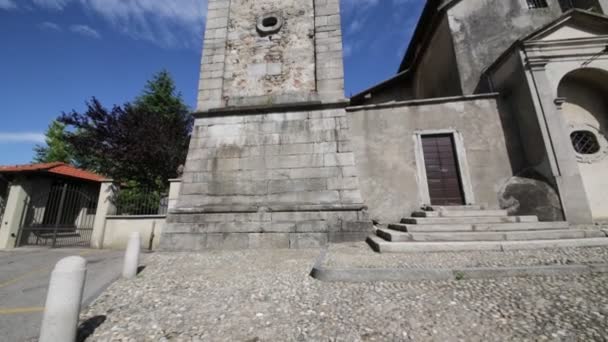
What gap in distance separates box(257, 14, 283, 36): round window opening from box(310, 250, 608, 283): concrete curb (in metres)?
7.07

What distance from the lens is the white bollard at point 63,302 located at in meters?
1.54

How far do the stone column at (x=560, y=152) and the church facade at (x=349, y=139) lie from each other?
3 centimetres

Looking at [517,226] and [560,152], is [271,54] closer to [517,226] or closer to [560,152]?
[517,226]

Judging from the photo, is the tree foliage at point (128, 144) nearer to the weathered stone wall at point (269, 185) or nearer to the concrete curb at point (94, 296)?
the weathered stone wall at point (269, 185)

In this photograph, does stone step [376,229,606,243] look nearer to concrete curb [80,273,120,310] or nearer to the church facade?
the church facade

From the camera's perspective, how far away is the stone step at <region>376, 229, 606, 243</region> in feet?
13.0

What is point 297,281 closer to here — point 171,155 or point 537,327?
point 537,327

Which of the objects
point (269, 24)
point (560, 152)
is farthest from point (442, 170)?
point (269, 24)

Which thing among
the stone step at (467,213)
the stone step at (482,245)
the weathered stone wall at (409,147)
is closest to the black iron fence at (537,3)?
the weathered stone wall at (409,147)

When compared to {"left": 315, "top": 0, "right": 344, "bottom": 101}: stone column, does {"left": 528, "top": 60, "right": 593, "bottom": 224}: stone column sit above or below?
below

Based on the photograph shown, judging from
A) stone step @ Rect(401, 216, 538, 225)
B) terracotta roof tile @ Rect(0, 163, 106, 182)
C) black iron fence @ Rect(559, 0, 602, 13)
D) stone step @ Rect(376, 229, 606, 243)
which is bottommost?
stone step @ Rect(376, 229, 606, 243)

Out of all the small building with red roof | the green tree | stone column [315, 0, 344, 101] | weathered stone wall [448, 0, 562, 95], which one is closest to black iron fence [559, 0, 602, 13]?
weathered stone wall [448, 0, 562, 95]

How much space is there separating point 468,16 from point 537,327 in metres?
11.4

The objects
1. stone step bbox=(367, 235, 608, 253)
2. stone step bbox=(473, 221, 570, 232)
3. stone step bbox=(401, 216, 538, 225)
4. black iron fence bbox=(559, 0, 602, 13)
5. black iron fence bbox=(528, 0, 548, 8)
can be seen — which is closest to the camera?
stone step bbox=(367, 235, 608, 253)
